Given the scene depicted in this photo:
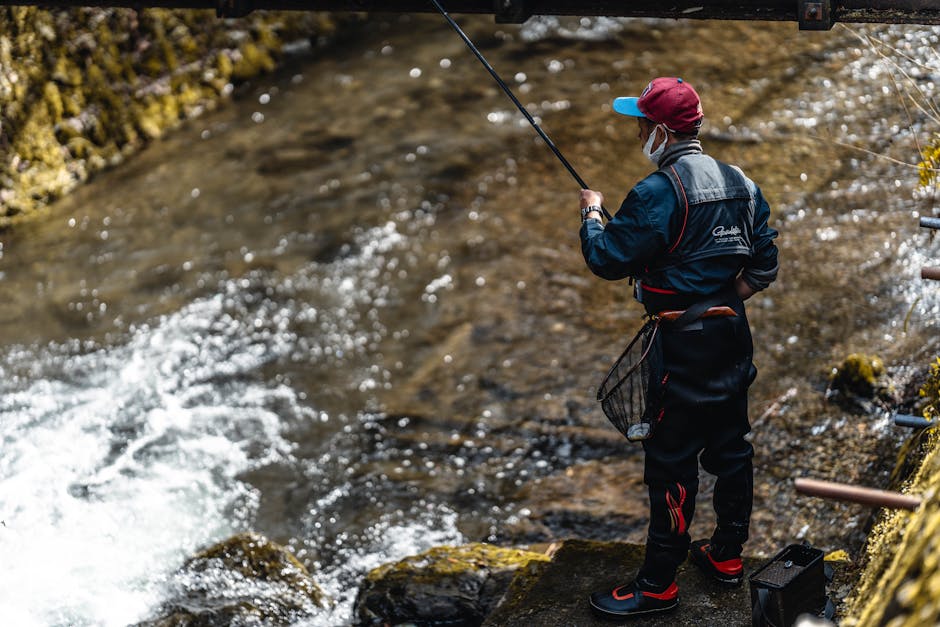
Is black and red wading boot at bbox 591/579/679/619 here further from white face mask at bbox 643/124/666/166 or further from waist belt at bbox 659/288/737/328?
white face mask at bbox 643/124/666/166

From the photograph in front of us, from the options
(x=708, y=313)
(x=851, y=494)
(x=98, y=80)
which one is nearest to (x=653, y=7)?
(x=708, y=313)

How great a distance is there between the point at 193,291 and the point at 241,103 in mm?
4039

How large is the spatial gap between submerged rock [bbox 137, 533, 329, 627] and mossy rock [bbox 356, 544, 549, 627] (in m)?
0.38

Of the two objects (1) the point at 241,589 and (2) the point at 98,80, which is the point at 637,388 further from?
(2) the point at 98,80

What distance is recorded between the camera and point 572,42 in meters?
12.8

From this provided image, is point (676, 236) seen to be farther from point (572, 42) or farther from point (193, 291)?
point (572, 42)

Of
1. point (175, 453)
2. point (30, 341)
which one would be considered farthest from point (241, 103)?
point (175, 453)

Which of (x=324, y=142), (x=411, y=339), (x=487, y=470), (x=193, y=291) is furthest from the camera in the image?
(x=324, y=142)

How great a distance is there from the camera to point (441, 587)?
16.8 feet

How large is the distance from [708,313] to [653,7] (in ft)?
7.90

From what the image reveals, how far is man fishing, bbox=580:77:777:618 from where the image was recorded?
12.2 ft

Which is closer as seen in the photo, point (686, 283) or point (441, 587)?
point (686, 283)

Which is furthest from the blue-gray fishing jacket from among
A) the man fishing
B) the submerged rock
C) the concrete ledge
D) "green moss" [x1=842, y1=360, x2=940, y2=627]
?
the submerged rock

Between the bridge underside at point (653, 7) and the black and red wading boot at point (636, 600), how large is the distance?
2838 millimetres
